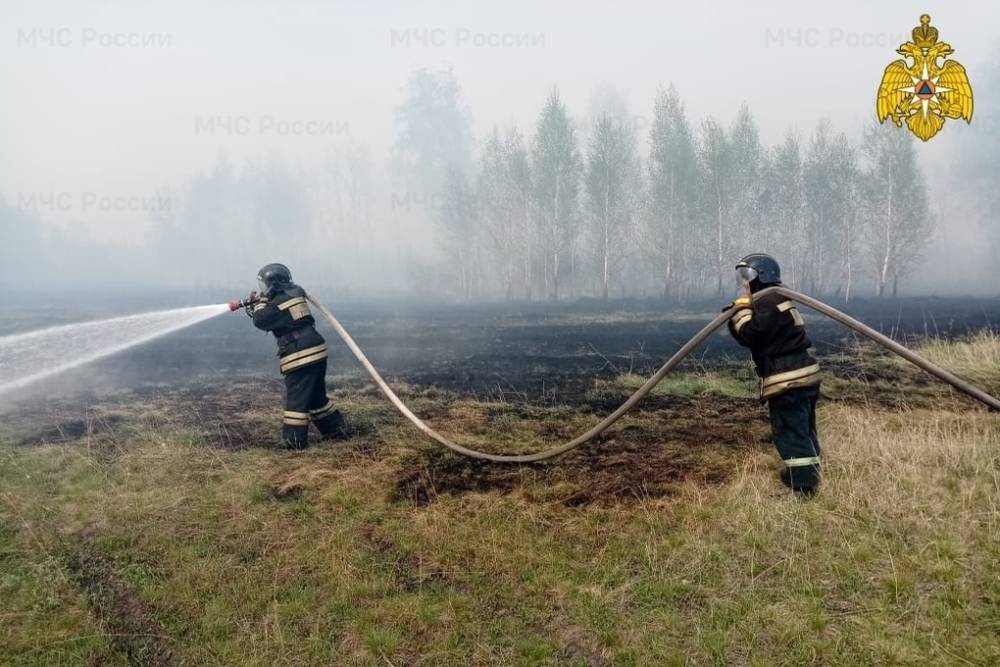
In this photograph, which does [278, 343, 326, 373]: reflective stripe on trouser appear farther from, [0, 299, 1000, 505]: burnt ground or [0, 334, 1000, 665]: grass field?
[0, 299, 1000, 505]: burnt ground

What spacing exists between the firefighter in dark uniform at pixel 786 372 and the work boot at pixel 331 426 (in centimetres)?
517

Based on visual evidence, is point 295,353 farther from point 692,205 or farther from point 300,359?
point 692,205

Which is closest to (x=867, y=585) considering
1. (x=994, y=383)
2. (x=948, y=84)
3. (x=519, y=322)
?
(x=994, y=383)

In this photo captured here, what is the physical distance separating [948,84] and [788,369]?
15.8 metres

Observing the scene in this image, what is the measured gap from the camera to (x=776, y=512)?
185 inches

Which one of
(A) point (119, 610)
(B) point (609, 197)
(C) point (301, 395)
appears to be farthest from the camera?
(B) point (609, 197)

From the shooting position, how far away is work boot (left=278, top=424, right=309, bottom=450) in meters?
7.21

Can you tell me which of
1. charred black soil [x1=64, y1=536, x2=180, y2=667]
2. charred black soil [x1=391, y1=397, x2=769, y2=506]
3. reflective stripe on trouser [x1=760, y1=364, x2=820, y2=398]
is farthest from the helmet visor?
charred black soil [x1=64, y1=536, x2=180, y2=667]

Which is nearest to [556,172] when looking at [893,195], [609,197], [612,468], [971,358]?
[609,197]

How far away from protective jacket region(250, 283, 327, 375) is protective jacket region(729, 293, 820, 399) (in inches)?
192

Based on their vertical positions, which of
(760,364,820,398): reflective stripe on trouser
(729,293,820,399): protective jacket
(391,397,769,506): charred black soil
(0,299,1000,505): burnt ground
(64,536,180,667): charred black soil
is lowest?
(64,536,180,667): charred black soil

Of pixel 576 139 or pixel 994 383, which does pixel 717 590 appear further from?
pixel 576 139

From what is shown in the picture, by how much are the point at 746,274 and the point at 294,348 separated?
5282mm

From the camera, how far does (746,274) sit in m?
5.23
